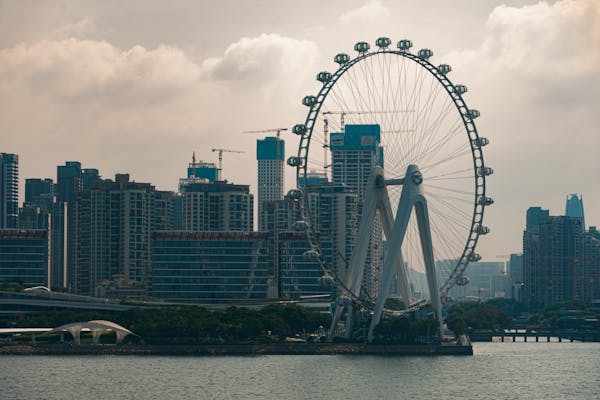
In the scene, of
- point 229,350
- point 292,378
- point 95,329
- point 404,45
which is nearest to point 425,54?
point 404,45

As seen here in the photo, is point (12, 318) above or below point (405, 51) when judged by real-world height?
below

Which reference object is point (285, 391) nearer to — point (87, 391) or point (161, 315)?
point (87, 391)

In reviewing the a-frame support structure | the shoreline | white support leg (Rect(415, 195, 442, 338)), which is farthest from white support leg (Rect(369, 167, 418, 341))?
the shoreline

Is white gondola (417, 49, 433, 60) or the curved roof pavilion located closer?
white gondola (417, 49, 433, 60)

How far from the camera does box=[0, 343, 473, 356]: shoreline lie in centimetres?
14125

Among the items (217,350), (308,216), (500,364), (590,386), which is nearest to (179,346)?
(217,350)

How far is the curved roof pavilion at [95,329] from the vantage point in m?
145

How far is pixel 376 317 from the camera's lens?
142 metres

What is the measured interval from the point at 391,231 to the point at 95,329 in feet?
110

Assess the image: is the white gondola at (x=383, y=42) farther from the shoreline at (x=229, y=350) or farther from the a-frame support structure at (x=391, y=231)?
the shoreline at (x=229, y=350)

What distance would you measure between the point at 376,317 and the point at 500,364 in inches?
528

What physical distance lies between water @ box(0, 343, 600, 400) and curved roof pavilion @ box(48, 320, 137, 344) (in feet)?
25.1

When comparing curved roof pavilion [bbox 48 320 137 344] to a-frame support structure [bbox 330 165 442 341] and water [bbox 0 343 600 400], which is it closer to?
water [bbox 0 343 600 400]

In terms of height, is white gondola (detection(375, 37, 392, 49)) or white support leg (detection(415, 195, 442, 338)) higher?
white gondola (detection(375, 37, 392, 49))
